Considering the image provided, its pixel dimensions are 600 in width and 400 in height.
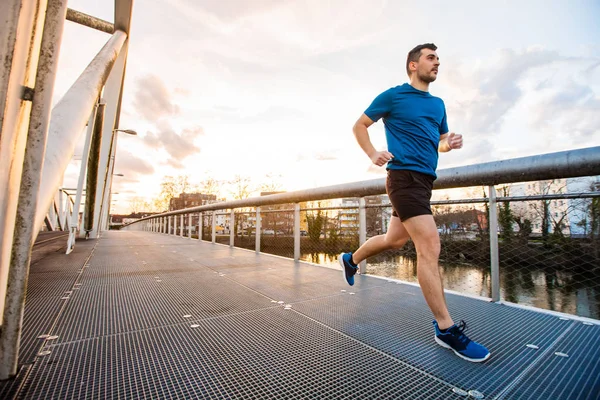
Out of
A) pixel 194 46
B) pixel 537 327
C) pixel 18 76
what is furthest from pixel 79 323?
pixel 194 46

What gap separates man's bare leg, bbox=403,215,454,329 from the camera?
5.21ft

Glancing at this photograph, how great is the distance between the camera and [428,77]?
1827 mm

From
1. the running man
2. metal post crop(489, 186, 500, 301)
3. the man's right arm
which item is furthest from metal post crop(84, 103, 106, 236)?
metal post crop(489, 186, 500, 301)

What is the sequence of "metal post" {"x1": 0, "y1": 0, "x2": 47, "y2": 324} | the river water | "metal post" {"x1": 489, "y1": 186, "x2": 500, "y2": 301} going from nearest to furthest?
"metal post" {"x1": 0, "y1": 0, "x2": 47, "y2": 324} < "metal post" {"x1": 489, "y1": 186, "x2": 500, "y2": 301} < the river water

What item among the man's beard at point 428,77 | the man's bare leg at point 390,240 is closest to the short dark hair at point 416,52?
the man's beard at point 428,77

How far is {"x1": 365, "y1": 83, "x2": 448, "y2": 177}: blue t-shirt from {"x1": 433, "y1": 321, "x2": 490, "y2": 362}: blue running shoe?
2.93 feet

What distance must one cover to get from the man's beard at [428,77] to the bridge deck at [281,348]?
1604 millimetres

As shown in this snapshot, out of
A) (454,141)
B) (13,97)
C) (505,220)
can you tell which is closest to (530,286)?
(505,220)

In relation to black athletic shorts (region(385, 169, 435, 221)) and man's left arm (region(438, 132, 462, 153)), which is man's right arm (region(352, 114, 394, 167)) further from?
man's left arm (region(438, 132, 462, 153))

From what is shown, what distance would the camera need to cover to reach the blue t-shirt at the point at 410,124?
5.69 ft

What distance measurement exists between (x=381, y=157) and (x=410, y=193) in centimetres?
27

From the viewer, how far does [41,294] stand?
7.95 ft

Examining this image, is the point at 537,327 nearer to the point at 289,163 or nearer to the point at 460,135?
the point at 460,135

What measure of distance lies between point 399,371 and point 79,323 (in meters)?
1.91
